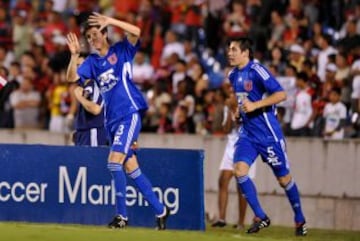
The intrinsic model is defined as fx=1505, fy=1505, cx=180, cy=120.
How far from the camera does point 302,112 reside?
75.5 ft

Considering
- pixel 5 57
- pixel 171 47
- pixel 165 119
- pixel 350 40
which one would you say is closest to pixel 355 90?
pixel 350 40

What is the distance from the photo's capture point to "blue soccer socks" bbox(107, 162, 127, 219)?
16.5 m

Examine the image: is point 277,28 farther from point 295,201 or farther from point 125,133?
point 125,133

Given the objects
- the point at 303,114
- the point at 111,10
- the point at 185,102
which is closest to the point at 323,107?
the point at 303,114

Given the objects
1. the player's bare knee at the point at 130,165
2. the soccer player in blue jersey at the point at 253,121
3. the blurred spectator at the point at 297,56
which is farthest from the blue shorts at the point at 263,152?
the blurred spectator at the point at 297,56

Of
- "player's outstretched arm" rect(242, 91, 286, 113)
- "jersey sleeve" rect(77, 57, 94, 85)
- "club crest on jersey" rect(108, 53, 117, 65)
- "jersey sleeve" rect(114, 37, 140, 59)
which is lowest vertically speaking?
"player's outstretched arm" rect(242, 91, 286, 113)

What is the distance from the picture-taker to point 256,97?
17.4 meters

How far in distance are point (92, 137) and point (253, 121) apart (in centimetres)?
257

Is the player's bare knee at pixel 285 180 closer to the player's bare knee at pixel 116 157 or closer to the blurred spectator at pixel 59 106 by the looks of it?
the player's bare knee at pixel 116 157

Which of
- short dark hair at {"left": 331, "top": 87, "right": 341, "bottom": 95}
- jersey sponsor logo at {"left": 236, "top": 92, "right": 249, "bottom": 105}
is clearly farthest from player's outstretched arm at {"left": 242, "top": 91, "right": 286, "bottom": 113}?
short dark hair at {"left": 331, "top": 87, "right": 341, "bottom": 95}

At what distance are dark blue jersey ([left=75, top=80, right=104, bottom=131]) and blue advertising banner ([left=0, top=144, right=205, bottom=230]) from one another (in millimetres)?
786

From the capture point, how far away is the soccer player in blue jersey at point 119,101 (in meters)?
16.6

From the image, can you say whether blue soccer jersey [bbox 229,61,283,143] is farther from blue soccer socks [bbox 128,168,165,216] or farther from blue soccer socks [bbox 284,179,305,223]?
blue soccer socks [bbox 128,168,165,216]

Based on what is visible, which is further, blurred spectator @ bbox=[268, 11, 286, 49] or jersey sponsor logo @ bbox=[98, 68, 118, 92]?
blurred spectator @ bbox=[268, 11, 286, 49]
